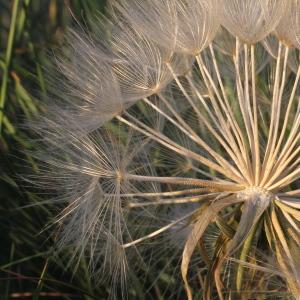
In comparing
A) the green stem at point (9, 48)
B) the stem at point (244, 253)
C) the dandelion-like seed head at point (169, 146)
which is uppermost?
the green stem at point (9, 48)

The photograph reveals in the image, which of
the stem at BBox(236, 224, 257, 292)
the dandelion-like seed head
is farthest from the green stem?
the stem at BBox(236, 224, 257, 292)

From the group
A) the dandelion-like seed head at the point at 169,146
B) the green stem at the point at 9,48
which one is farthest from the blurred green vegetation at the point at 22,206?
the dandelion-like seed head at the point at 169,146

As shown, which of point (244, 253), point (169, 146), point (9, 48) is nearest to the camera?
point (244, 253)

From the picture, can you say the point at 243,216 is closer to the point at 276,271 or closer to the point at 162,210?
the point at 276,271

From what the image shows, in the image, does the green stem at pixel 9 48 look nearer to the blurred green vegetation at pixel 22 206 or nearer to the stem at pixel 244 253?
the blurred green vegetation at pixel 22 206

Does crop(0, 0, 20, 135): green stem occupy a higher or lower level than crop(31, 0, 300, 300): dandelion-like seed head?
higher

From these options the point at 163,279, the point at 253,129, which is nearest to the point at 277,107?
the point at 253,129

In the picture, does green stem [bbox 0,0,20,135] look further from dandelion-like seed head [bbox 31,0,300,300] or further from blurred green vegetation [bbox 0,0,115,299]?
dandelion-like seed head [bbox 31,0,300,300]

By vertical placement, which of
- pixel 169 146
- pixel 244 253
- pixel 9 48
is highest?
pixel 9 48

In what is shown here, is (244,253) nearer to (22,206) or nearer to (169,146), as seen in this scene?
(169,146)

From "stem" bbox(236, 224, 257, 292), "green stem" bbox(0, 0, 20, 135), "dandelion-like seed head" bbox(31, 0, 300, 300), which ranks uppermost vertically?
"green stem" bbox(0, 0, 20, 135)

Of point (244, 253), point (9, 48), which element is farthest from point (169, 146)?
point (9, 48)

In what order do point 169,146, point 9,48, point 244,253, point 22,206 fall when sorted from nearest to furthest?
point 244,253
point 169,146
point 9,48
point 22,206
